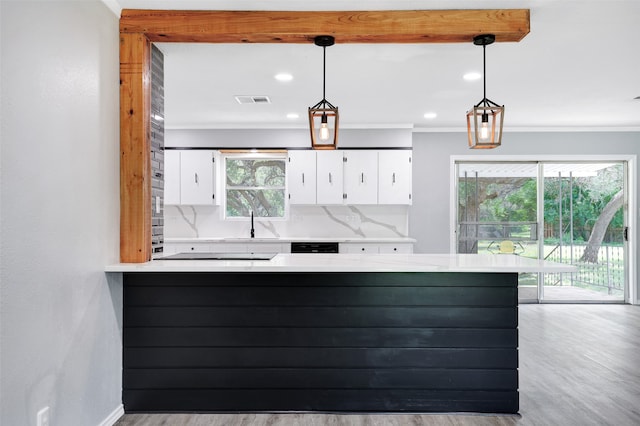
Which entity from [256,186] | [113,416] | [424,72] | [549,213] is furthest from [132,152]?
[549,213]

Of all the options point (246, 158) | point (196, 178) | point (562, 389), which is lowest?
point (562, 389)

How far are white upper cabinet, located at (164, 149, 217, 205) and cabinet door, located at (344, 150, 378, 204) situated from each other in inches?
69.8

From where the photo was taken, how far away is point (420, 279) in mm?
2639

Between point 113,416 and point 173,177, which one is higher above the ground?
point 173,177

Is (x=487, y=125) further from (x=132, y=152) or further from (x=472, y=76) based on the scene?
(x=132, y=152)

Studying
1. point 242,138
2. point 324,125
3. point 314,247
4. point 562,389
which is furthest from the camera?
point 242,138

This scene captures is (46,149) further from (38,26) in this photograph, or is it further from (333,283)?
(333,283)

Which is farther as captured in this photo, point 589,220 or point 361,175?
point 589,220

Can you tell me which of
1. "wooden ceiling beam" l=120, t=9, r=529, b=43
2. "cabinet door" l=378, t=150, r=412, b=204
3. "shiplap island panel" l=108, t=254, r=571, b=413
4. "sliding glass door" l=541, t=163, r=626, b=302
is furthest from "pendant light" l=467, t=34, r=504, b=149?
"sliding glass door" l=541, t=163, r=626, b=302

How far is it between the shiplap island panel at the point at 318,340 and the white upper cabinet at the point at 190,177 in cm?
321

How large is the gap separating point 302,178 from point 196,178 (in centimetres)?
139

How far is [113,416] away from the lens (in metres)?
2.52

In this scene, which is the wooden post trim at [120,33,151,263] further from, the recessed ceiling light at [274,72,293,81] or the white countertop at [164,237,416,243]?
the white countertop at [164,237,416,243]

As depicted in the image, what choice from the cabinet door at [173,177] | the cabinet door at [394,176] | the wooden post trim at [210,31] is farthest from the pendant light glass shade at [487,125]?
the cabinet door at [173,177]
